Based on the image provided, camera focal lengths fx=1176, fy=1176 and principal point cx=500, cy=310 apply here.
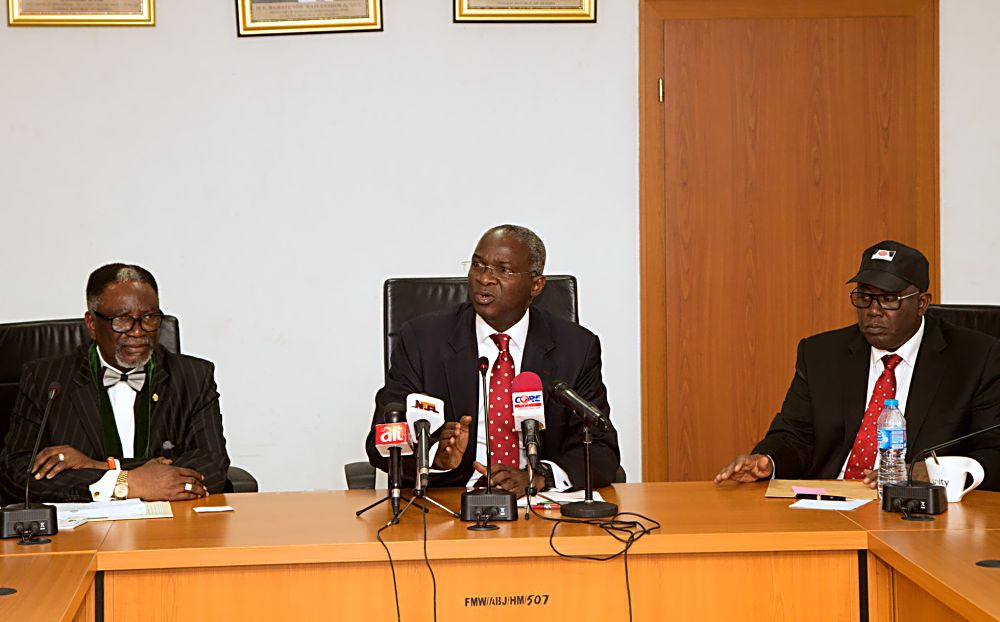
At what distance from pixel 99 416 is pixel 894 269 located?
7.20ft

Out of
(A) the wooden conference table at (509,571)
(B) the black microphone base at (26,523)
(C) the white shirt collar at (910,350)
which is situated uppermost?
(C) the white shirt collar at (910,350)

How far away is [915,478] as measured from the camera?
2.70m

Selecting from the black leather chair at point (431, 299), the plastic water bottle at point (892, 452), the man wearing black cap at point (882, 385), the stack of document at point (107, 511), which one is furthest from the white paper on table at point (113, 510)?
the plastic water bottle at point (892, 452)

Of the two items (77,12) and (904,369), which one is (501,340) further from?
(77,12)

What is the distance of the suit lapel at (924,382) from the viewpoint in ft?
10.2

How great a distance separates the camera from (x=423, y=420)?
256 centimetres

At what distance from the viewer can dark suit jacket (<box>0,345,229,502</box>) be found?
3.10m

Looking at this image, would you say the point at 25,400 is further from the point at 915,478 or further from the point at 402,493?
the point at 915,478

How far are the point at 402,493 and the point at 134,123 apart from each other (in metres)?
2.35

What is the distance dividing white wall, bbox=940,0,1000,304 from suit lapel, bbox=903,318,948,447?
63.6 inches

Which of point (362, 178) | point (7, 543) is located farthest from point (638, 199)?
point (7, 543)

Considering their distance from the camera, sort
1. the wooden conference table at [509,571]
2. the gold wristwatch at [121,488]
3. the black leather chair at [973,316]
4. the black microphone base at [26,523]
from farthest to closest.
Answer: the black leather chair at [973,316]
the gold wristwatch at [121,488]
the black microphone base at [26,523]
the wooden conference table at [509,571]

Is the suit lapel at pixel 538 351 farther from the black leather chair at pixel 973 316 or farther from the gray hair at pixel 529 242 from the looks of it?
the black leather chair at pixel 973 316

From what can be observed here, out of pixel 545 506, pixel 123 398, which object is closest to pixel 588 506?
pixel 545 506
